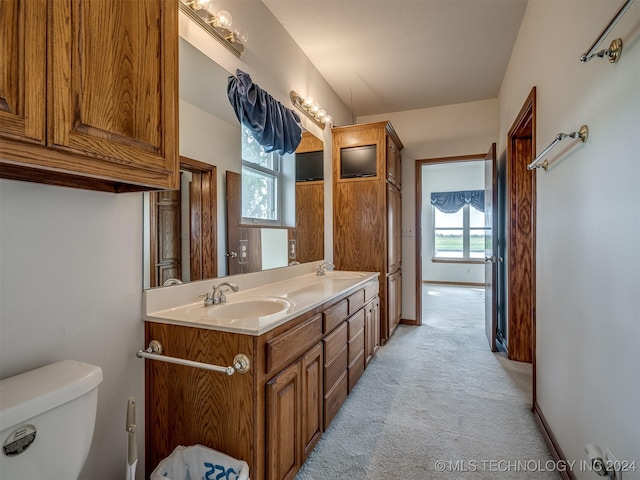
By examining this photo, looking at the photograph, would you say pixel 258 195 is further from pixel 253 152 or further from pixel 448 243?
pixel 448 243

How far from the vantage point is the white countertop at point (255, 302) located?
1.21 m

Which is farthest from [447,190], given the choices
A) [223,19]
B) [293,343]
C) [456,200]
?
[293,343]

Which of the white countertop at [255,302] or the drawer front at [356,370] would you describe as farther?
the drawer front at [356,370]

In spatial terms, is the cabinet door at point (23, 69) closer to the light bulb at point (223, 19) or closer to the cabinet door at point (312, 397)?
the light bulb at point (223, 19)

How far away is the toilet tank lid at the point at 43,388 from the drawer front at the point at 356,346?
153 centimetres

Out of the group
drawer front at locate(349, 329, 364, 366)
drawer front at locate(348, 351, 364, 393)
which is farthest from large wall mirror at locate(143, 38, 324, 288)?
drawer front at locate(348, 351, 364, 393)

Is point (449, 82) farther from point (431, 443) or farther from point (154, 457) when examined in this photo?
point (154, 457)

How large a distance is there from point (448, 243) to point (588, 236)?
6.62 metres

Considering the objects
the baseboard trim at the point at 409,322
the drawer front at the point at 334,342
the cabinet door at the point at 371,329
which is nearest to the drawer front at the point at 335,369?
the drawer front at the point at 334,342

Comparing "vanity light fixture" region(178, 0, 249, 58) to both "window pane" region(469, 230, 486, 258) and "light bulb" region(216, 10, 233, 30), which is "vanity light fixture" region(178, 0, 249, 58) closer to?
"light bulb" region(216, 10, 233, 30)

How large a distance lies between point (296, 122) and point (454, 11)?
1365 mm

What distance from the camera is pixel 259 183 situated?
211 cm

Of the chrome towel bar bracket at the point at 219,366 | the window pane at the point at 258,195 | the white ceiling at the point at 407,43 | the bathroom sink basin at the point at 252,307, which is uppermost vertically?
the white ceiling at the point at 407,43

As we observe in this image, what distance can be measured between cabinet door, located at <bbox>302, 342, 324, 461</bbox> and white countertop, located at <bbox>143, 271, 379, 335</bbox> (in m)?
0.26
